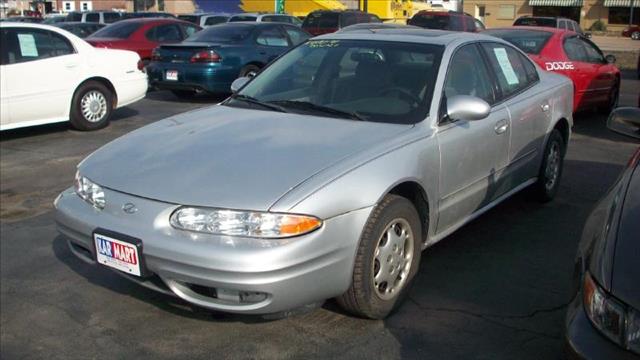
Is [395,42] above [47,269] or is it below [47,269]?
above

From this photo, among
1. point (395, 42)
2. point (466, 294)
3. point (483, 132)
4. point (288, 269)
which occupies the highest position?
point (395, 42)

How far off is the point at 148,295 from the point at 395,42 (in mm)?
2254

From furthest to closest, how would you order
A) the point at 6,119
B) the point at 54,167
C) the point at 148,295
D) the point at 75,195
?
the point at 6,119 < the point at 54,167 < the point at 148,295 < the point at 75,195

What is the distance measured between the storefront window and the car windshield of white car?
5067 centimetres

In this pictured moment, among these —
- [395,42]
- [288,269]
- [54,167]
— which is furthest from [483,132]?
[54,167]

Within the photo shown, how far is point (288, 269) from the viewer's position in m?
3.02

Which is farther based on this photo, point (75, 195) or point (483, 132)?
point (483, 132)

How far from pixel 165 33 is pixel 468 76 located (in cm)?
1184

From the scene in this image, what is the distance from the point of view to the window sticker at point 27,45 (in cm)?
856

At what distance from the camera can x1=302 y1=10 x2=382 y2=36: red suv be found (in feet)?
70.0

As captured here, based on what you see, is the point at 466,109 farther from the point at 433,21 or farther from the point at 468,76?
the point at 433,21

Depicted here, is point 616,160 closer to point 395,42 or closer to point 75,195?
point 395,42

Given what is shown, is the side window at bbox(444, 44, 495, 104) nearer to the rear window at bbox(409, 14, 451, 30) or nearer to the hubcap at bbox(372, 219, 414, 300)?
the hubcap at bbox(372, 219, 414, 300)

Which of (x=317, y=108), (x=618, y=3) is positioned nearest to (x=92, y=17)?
(x=317, y=108)
